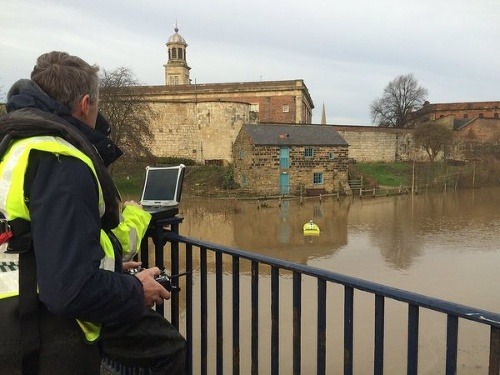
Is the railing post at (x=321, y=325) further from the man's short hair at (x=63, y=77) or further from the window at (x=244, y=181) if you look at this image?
the window at (x=244, y=181)

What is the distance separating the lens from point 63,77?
1681 millimetres

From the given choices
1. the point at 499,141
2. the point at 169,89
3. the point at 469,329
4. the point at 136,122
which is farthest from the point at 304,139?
the point at 499,141

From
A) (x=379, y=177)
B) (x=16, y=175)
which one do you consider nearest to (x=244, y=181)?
(x=379, y=177)

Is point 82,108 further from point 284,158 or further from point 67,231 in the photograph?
point 284,158

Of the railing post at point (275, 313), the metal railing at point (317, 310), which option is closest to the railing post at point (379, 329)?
the metal railing at point (317, 310)

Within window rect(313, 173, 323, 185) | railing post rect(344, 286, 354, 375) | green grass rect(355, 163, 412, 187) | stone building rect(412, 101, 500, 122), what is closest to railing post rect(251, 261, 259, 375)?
railing post rect(344, 286, 354, 375)

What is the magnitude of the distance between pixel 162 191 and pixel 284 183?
94.5 ft

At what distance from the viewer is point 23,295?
4.94ft

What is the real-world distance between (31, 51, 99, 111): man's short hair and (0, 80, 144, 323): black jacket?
0.30 feet

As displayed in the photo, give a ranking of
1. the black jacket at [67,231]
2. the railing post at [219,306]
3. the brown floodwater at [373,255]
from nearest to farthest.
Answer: the black jacket at [67,231] < the railing post at [219,306] < the brown floodwater at [373,255]

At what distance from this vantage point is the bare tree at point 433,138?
42188 millimetres

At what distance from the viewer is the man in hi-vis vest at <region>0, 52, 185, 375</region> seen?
1.42 m

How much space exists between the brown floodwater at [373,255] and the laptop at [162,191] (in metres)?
4.33

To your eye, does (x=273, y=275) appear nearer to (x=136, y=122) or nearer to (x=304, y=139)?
(x=136, y=122)
